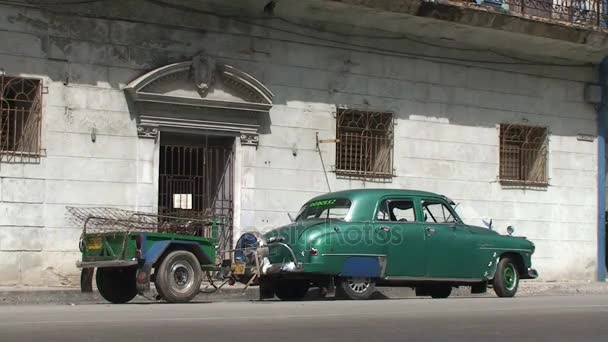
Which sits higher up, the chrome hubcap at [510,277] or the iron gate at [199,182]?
the iron gate at [199,182]

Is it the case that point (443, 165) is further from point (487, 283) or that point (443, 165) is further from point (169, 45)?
point (169, 45)

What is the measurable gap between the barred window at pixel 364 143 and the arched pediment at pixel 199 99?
76.9 inches

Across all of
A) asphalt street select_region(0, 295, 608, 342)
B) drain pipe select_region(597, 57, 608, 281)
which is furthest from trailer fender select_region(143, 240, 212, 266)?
drain pipe select_region(597, 57, 608, 281)

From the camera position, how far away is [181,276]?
1276 centimetres

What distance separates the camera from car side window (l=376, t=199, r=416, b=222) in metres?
13.7

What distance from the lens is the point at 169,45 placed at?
16562 millimetres

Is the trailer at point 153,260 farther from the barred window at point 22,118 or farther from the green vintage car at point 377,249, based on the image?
the barred window at point 22,118

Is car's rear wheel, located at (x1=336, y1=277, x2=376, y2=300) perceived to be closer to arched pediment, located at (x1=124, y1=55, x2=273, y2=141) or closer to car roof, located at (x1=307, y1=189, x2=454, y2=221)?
car roof, located at (x1=307, y1=189, x2=454, y2=221)

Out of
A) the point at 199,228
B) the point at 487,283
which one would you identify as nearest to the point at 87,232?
the point at 199,228

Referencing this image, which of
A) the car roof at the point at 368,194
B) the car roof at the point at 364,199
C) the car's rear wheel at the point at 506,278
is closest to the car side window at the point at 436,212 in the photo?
the car roof at the point at 368,194

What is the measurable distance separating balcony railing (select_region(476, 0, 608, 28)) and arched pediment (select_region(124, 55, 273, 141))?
238 inches

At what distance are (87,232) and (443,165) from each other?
27.6 feet

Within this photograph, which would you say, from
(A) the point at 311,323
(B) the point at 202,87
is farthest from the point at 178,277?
(B) the point at 202,87

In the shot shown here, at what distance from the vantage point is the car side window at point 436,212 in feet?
46.5
